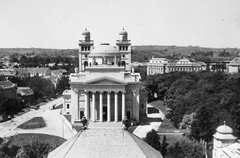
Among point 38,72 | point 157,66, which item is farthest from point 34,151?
point 157,66

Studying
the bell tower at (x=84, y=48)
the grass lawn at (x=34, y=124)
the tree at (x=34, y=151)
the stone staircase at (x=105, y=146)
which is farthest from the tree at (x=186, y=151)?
the bell tower at (x=84, y=48)

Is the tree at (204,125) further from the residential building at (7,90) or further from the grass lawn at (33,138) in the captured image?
the residential building at (7,90)

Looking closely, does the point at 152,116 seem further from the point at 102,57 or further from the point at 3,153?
the point at 3,153

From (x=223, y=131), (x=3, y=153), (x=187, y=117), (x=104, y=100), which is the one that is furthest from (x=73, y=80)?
(x=223, y=131)

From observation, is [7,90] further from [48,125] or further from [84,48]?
[48,125]

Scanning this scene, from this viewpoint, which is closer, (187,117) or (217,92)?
(187,117)
